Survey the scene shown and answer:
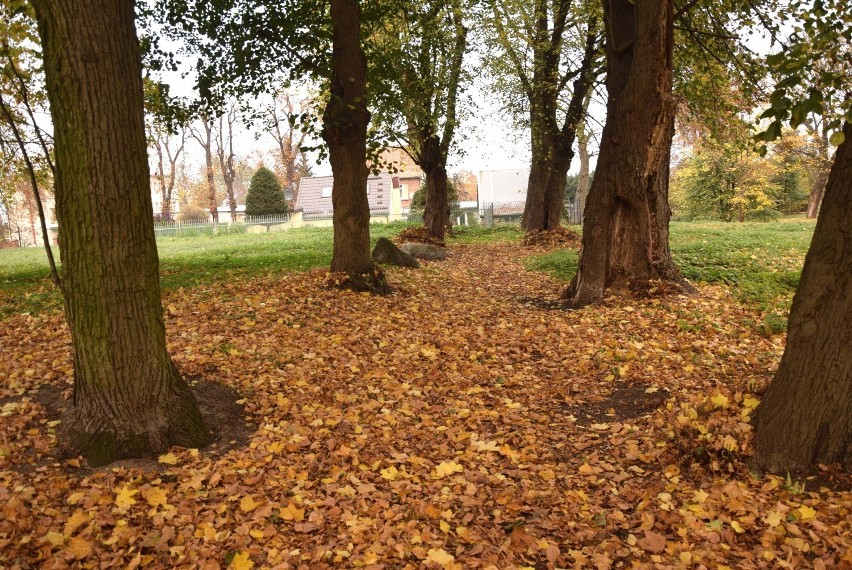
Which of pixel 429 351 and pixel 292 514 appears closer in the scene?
pixel 292 514

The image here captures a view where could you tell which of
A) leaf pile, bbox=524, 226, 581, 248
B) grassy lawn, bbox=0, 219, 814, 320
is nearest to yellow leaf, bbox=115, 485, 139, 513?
grassy lawn, bbox=0, 219, 814, 320

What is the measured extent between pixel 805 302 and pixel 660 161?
18.9 feet

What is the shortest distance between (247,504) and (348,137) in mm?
7131

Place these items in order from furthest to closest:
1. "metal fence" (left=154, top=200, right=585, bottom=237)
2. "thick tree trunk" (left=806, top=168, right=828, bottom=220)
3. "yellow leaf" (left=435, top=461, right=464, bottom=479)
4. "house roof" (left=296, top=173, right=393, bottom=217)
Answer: "house roof" (left=296, top=173, right=393, bottom=217) < "metal fence" (left=154, top=200, right=585, bottom=237) < "thick tree trunk" (left=806, top=168, right=828, bottom=220) < "yellow leaf" (left=435, top=461, right=464, bottom=479)

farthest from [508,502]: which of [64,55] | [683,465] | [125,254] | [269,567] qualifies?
[64,55]

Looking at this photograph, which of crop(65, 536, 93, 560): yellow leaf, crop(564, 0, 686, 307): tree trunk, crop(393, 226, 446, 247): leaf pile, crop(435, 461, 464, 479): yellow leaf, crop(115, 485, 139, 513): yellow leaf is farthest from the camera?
crop(393, 226, 446, 247): leaf pile

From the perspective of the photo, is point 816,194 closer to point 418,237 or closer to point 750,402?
point 418,237

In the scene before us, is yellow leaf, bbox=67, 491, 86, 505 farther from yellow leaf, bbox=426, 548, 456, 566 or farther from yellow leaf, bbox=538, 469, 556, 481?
yellow leaf, bbox=538, 469, 556, 481

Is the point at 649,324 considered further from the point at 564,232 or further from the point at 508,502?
the point at 564,232

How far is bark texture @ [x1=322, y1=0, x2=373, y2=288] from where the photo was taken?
9609 mm

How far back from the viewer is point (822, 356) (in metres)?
3.76

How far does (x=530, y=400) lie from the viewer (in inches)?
239

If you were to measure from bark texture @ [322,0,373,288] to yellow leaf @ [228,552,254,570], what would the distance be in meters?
6.86

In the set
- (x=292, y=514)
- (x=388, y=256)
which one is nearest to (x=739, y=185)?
(x=388, y=256)
